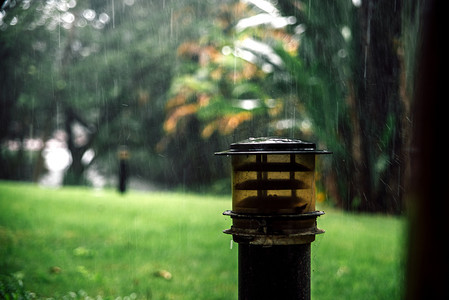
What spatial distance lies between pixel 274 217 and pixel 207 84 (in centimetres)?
1084

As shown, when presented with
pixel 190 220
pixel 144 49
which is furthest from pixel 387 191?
pixel 144 49

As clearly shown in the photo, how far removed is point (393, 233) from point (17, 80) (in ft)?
39.6

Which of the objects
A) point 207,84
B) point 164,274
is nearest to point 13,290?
point 164,274

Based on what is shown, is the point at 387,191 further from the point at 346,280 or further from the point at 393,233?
the point at 346,280

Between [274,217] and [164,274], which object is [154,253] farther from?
[274,217]

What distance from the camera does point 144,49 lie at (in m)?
16.7

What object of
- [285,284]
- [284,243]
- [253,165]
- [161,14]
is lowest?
[285,284]

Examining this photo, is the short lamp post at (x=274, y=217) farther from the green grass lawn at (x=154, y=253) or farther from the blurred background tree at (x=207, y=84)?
the blurred background tree at (x=207, y=84)

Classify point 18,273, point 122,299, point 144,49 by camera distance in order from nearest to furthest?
point 122,299, point 18,273, point 144,49

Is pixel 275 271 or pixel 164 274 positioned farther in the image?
pixel 164 274

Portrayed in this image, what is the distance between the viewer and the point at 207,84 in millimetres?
12805

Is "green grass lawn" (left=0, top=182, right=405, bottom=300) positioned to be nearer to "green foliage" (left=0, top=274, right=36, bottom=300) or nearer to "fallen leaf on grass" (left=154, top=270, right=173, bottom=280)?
"fallen leaf on grass" (left=154, top=270, right=173, bottom=280)

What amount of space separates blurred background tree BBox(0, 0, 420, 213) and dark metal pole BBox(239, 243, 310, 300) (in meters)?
3.35

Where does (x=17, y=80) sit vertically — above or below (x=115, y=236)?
above
